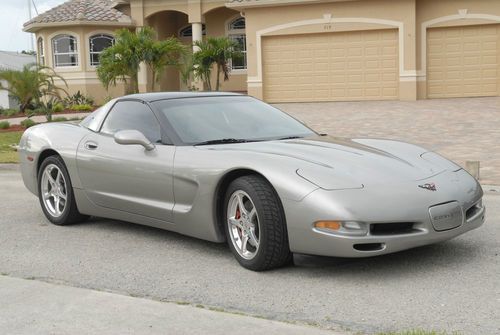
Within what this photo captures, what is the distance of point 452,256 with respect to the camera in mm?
5430

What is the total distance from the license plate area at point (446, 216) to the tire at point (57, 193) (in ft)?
12.1

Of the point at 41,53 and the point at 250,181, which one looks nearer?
the point at 250,181

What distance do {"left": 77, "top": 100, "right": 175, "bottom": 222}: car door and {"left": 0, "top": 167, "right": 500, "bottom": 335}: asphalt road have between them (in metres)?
0.38

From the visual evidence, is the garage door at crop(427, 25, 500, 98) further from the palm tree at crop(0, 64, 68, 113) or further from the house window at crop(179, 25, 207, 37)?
the palm tree at crop(0, 64, 68, 113)

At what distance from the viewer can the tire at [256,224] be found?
16.4ft

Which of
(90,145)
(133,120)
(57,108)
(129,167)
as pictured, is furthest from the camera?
(57,108)

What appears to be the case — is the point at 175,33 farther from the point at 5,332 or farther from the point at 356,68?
Result: the point at 5,332

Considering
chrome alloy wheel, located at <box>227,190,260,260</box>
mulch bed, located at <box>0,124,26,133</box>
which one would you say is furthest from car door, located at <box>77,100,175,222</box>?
mulch bed, located at <box>0,124,26,133</box>

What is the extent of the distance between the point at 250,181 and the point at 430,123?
40.1ft

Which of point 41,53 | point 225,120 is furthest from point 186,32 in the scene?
point 225,120

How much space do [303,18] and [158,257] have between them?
19.5 meters

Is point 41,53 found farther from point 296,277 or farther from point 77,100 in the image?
point 296,277

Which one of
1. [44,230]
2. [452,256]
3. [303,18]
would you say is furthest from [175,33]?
[452,256]

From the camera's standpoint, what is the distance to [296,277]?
5008mm
